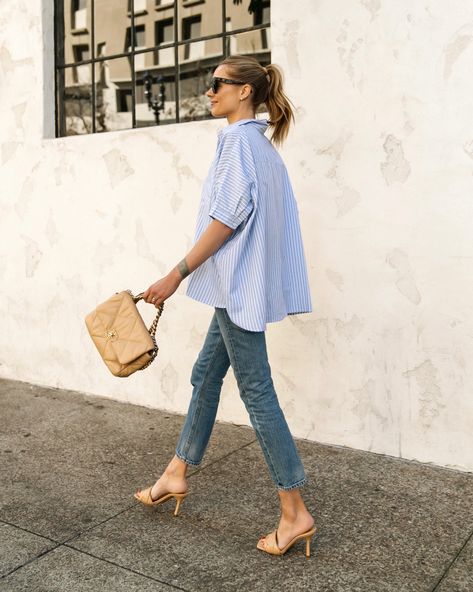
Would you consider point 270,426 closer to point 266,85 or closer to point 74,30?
point 266,85

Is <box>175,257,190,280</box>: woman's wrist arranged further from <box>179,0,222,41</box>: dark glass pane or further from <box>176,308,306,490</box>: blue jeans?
<box>179,0,222,41</box>: dark glass pane

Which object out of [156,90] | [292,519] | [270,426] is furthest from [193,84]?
[292,519]

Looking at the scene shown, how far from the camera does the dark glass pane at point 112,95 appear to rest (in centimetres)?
514

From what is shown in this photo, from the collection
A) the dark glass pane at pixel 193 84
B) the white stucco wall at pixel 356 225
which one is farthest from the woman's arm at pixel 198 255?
the dark glass pane at pixel 193 84

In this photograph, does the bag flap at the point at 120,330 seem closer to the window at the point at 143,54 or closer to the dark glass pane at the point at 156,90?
the window at the point at 143,54

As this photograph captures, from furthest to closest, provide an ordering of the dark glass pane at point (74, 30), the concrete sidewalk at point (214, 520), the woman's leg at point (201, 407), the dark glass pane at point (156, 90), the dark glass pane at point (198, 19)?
1. the dark glass pane at point (74, 30)
2. the dark glass pane at point (156, 90)
3. the dark glass pane at point (198, 19)
4. the woman's leg at point (201, 407)
5. the concrete sidewalk at point (214, 520)

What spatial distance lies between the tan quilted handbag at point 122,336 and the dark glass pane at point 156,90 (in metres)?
2.40

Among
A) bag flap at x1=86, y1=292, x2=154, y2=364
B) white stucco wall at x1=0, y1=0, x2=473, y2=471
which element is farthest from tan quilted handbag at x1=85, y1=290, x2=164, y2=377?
white stucco wall at x1=0, y1=0, x2=473, y2=471

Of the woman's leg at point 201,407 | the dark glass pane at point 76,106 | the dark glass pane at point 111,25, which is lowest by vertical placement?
the woman's leg at point 201,407

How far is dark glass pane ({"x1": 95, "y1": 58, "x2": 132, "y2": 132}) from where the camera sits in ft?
16.9

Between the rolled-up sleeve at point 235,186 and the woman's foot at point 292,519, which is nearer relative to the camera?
the rolled-up sleeve at point 235,186

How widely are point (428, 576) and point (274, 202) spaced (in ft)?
4.67

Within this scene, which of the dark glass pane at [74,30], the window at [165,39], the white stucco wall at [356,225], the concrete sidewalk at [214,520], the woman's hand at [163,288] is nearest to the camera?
the concrete sidewalk at [214,520]

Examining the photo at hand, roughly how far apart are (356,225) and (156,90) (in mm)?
2083
